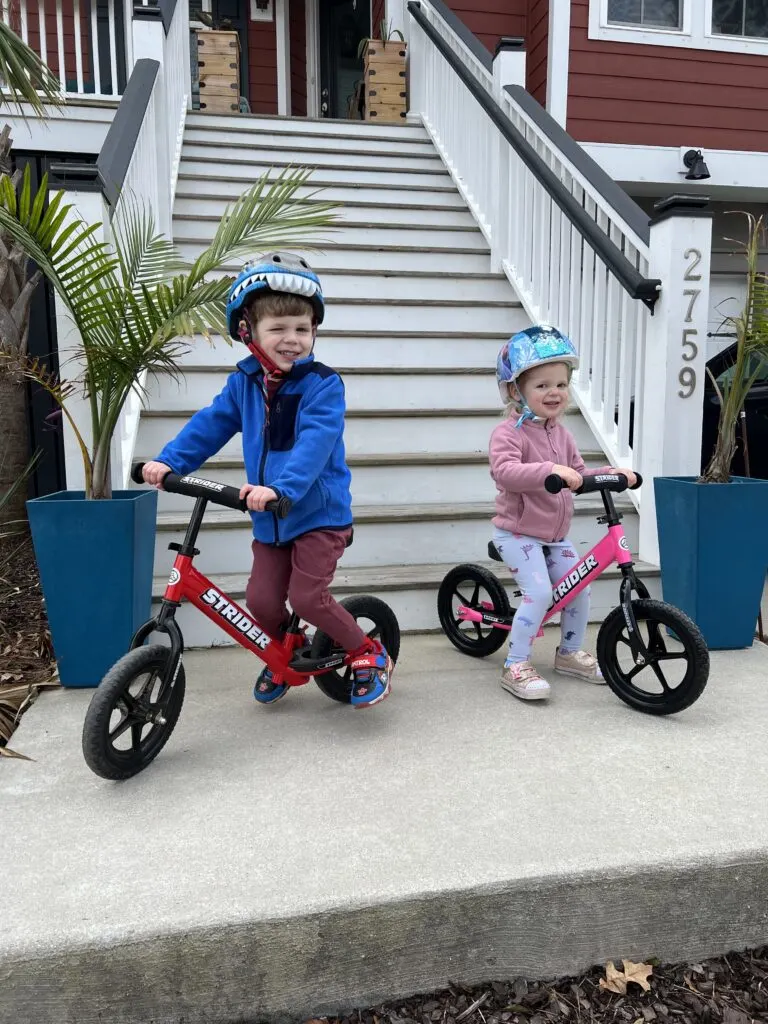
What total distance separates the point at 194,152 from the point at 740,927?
5666 mm

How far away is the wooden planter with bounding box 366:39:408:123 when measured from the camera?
6.88 m

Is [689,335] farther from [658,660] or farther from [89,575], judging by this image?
[89,575]

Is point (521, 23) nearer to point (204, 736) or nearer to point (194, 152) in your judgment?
point (194, 152)

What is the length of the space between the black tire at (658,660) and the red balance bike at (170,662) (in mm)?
849

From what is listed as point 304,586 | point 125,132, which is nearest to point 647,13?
point 125,132

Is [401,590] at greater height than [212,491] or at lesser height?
lesser

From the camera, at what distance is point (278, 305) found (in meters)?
2.12

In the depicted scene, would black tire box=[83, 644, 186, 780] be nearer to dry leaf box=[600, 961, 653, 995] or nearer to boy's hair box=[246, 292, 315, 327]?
boy's hair box=[246, 292, 315, 327]

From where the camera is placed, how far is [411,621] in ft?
10.2

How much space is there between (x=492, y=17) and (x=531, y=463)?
21.5 feet

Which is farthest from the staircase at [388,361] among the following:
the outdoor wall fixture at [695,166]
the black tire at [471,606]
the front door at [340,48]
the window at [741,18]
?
the front door at [340,48]

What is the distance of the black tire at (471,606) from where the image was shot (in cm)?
276

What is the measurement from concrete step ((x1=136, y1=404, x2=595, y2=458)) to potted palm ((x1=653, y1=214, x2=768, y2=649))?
3.26 ft

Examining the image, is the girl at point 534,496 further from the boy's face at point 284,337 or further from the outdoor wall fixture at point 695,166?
the outdoor wall fixture at point 695,166
